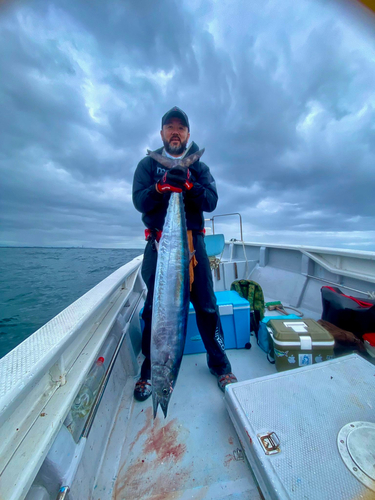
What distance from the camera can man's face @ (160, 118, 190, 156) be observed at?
2.24m

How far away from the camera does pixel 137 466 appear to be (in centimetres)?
148

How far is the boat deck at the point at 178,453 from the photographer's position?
134 centimetres

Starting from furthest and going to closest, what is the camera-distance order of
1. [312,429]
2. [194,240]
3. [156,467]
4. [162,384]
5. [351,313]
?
[351,313] → [194,240] → [162,384] → [156,467] → [312,429]

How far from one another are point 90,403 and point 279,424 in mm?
1295

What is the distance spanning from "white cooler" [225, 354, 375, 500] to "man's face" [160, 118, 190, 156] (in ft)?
7.87

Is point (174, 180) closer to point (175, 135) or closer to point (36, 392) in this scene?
point (175, 135)

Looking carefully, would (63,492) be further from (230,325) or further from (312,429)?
(230,325)

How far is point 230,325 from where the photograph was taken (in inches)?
109

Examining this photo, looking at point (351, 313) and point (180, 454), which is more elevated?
point (351, 313)

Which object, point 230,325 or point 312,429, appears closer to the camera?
point 312,429

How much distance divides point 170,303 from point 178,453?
1156 mm

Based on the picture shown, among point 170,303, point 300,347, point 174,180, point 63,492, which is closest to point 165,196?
point 174,180

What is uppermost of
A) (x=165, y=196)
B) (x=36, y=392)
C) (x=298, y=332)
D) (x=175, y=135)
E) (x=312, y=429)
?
(x=175, y=135)

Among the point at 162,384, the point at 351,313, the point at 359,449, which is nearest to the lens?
the point at 359,449
